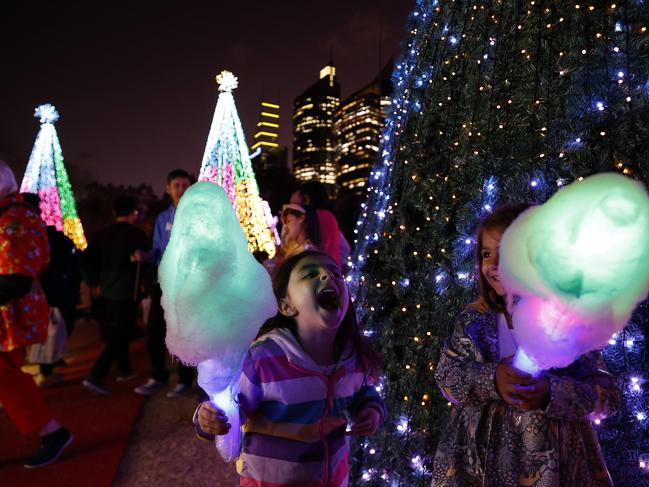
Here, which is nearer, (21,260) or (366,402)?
(366,402)

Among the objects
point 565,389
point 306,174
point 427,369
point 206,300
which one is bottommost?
point 427,369

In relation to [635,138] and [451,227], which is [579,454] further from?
[635,138]

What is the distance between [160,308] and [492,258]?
380 cm

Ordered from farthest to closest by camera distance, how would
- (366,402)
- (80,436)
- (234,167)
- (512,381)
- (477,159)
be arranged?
(234,167) < (80,436) < (477,159) < (366,402) < (512,381)

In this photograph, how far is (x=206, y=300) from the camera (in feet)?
4.39

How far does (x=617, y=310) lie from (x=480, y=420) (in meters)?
0.73

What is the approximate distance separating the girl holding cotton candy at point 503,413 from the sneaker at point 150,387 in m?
4.16

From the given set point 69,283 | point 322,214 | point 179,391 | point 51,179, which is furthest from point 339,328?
point 51,179

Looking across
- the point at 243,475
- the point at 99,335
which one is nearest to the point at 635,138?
the point at 243,475

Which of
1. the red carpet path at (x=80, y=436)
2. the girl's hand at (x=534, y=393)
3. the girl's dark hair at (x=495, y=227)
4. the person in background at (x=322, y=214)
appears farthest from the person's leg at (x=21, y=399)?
the girl's hand at (x=534, y=393)

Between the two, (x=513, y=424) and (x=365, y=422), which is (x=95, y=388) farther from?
(x=513, y=424)

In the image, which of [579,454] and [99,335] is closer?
[579,454]

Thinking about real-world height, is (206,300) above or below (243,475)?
above

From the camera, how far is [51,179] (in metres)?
16.2
